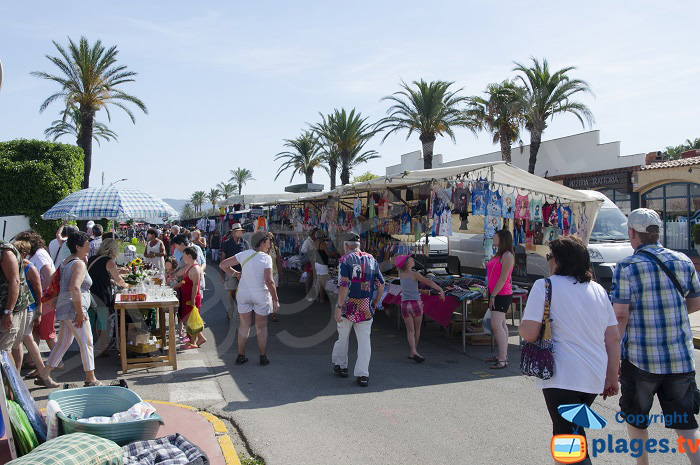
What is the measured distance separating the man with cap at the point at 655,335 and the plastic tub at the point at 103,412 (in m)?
3.46

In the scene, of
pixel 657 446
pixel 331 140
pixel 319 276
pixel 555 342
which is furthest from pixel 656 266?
pixel 331 140

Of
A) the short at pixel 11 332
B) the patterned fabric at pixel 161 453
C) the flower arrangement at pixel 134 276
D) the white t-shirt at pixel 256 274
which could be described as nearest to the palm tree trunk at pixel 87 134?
the flower arrangement at pixel 134 276

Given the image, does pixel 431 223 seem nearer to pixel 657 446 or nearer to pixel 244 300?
pixel 244 300

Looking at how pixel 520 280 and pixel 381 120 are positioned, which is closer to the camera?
pixel 520 280

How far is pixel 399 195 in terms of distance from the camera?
35.8 feet

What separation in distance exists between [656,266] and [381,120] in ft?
82.2

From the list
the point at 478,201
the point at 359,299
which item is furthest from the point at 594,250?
the point at 359,299

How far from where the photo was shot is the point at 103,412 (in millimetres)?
4422

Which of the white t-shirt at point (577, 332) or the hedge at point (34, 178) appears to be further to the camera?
the hedge at point (34, 178)

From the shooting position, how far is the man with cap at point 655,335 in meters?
3.62

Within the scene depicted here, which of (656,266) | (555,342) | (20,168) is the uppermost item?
(20,168)

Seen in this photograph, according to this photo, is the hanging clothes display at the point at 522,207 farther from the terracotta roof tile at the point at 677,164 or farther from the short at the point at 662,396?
the terracotta roof tile at the point at 677,164

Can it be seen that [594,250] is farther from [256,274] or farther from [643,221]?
[643,221]

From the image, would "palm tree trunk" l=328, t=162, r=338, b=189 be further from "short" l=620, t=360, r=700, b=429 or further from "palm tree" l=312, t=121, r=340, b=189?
"short" l=620, t=360, r=700, b=429
